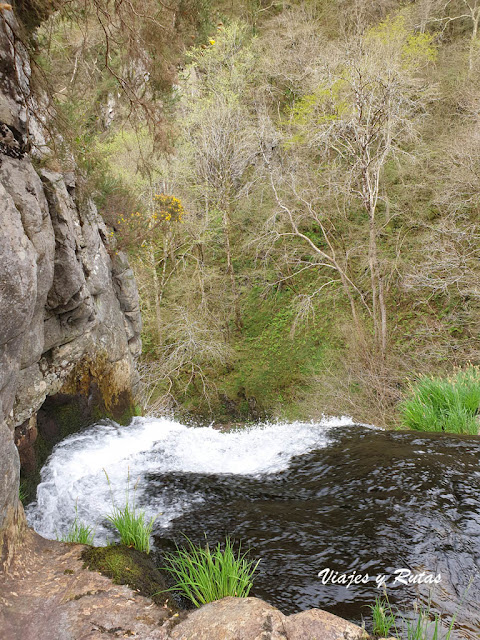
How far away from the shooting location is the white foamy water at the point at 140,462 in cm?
380

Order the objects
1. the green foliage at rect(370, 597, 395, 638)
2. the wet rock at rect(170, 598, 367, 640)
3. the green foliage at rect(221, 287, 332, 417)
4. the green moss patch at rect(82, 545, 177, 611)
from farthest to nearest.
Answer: the green foliage at rect(221, 287, 332, 417)
the green moss patch at rect(82, 545, 177, 611)
the green foliage at rect(370, 597, 395, 638)
the wet rock at rect(170, 598, 367, 640)

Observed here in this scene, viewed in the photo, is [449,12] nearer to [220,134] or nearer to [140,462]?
[220,134]

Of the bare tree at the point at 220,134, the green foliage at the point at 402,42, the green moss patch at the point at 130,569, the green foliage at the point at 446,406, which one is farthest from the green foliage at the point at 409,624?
the green foliage at the point at 402,42

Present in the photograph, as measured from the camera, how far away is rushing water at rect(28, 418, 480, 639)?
103 inches

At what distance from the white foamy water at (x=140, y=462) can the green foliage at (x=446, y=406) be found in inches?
45.4

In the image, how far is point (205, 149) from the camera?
47.2ft

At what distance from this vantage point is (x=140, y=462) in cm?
500

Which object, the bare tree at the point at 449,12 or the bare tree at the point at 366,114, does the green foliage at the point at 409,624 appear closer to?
the bare tree at the point at 366,114

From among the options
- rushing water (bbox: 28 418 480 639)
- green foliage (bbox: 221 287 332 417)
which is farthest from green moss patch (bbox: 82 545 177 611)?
green foliage (bbox: 221 287 332 417)

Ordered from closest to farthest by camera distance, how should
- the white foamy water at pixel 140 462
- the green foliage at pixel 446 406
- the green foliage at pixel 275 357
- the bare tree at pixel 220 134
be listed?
the white foamy water at pixel 140 462, the green foliage at pixel 446 406, the green foliage at pixel 275 357, the bare tree at pixel 220 134

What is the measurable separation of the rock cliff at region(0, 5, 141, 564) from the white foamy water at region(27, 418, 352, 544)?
47 cm

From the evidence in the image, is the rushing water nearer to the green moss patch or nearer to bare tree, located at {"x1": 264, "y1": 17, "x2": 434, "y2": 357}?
the green moss patch

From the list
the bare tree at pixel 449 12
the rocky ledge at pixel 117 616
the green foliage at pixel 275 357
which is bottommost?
the green foliage at pixel 275 357

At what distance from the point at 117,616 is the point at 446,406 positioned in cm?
447
